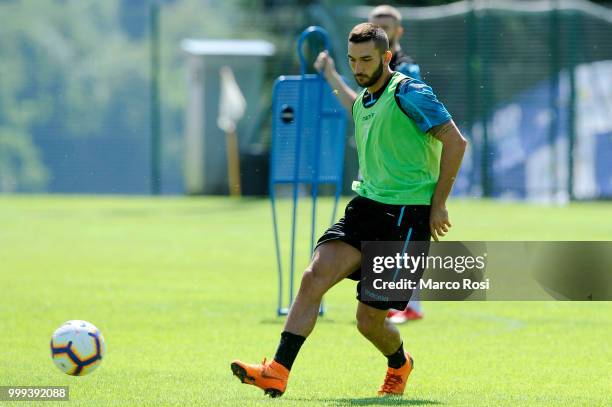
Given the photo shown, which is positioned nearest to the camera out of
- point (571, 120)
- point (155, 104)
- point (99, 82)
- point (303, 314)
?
point (303, 314)

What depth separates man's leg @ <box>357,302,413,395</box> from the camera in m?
7.19

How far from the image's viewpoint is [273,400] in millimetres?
6816

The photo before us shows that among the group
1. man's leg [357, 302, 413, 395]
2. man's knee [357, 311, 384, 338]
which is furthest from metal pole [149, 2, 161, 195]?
man's knee [357, 311, 384, 338]

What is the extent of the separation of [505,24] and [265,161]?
19.0ft

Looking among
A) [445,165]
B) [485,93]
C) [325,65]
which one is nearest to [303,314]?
[445,165]

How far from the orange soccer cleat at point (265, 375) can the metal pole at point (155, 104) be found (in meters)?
23.2

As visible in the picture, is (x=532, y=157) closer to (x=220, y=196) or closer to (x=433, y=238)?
(x=220, y=196)

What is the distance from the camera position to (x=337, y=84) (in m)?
9.14

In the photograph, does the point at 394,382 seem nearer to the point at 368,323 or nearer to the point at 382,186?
the point at 368,323

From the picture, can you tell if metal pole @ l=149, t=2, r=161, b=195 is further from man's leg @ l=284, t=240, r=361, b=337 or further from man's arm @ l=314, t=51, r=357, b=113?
man's leg @ l=284, t=240, r=361, b=337

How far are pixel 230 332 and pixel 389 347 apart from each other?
2.83 metres

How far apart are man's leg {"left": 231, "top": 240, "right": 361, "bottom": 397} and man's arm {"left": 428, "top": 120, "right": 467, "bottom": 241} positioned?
0.45 meters

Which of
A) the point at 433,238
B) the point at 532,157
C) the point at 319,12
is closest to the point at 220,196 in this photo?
the point at 319,12

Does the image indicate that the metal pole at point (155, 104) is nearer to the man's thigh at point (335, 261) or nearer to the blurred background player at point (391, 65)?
the blurred background player at point (391, 65)
